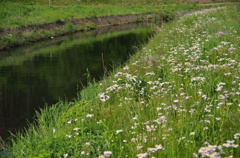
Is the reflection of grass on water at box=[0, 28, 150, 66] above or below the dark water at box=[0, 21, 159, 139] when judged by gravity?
above

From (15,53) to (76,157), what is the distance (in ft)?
52.6

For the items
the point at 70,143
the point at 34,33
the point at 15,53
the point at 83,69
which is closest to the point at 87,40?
the point at 34,33

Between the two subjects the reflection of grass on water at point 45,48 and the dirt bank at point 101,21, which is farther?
the dirt bank at point 101,21

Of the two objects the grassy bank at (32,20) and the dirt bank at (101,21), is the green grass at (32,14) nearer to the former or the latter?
the grassy bank at (32,20)

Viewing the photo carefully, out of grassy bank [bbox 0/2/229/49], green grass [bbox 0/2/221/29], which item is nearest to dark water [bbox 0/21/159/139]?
grassy bank [bbox 0/2/229/49]

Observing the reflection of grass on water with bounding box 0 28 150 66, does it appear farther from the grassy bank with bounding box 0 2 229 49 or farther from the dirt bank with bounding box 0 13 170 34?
the dirt bank with bounding box 0 13 170 34

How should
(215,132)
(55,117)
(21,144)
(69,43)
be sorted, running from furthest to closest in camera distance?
(69,43)
(55,117)
(21,144)
(215,132)

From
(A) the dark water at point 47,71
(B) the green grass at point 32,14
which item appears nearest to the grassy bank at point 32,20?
(B) the green grass at point 32,14

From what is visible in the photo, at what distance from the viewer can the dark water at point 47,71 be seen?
9.63 metres

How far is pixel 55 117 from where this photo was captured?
267 inches

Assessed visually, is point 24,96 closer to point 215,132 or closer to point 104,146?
point 104,146

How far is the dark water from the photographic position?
9634mm

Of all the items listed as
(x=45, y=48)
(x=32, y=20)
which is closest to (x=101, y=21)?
(x=32, y=20)

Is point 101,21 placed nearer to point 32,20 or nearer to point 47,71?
point 32,20
